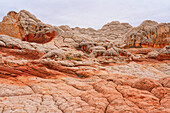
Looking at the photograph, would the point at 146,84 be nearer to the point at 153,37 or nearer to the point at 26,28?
the point at 26,28

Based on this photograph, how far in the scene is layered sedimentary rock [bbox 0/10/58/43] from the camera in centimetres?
3029

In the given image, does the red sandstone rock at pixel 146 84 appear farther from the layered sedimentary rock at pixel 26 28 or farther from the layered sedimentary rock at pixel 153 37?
the layered sedimentary rock at pixel 153 37

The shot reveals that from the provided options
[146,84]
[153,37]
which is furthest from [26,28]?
[153,37]

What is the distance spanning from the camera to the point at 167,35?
3597cm

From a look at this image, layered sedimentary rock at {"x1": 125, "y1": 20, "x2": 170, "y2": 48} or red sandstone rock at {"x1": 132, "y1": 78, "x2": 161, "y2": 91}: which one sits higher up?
layered sedimentary rock at {"x1": 125, "y1": 20, "x2": 170, "y2": 48}

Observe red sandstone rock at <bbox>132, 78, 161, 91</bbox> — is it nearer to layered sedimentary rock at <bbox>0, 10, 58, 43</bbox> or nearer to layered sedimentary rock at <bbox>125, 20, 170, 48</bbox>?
layered sedimentary rock at <bbox>0, 10, 58, 43</bbox>

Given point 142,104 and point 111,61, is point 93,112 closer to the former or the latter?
point 142,104

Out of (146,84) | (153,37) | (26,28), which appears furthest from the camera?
(153,37)

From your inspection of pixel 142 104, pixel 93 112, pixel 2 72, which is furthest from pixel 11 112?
pixel 142 104

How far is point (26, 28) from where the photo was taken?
3077cm

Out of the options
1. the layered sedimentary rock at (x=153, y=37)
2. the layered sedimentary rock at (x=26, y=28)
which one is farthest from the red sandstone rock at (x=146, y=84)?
the layered sedimentary rock at (x=153, y=37)

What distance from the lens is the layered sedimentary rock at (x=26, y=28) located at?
99.4 ft

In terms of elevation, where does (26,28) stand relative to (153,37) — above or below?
above

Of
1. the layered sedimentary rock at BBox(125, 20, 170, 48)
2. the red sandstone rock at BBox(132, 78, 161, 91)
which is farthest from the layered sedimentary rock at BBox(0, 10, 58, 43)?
the layered sedimentary rock at BBox(125, 20, 170, 48)
